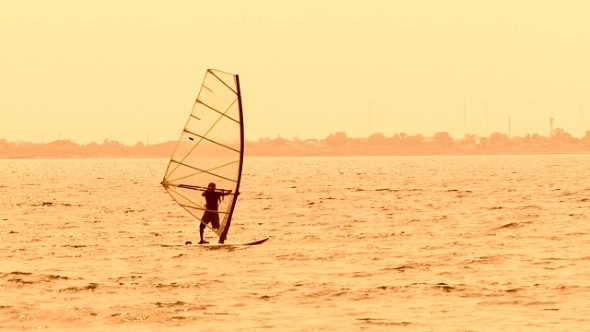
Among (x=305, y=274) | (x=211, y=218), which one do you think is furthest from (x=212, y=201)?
(x=305, y=274)

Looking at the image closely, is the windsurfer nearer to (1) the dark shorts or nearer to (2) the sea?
(1) the dark shorts

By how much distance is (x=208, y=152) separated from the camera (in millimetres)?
30984

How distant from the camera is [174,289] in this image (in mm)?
23297

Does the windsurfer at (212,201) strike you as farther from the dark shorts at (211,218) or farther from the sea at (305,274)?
the sea at (305,274)

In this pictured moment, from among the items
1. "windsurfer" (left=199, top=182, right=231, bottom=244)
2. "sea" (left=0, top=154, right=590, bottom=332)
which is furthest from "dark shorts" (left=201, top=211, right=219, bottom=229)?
"sea" (left=0, top=154, right=590, bottom=332)

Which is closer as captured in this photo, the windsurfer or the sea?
the sea

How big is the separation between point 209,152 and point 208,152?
0.03 m

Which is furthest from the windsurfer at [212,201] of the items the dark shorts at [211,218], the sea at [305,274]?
the sea at [305,274]

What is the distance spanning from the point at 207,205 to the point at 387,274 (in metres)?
7.28

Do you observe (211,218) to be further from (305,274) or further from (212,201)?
(305,274)

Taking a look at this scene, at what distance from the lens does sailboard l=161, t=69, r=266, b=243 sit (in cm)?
3097

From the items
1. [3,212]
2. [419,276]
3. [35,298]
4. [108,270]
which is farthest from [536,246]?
[3,212]

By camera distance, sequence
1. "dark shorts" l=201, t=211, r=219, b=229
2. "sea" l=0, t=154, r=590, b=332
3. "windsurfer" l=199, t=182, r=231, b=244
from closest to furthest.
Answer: "sea" l=0, t=154, r=590, b=332 → "windsurfer" l=199, t=182, r=231, b=244 → "dark shorts" l=201, t=211, r=219, b=229

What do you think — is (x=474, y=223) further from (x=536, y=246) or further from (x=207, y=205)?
(x=207, y=205)
